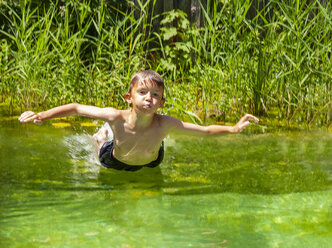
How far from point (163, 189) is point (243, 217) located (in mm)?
700

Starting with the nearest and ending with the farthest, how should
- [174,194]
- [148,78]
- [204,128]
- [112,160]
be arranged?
[174,194], [148,78], [204,128], [112,160]

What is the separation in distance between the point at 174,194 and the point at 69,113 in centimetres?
84

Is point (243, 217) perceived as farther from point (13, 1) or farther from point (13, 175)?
point (13, 1)

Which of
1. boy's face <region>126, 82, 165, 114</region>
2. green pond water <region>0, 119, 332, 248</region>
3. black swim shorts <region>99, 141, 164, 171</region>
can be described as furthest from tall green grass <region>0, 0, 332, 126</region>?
boy's face <region>126, 82, 165, 114</region>

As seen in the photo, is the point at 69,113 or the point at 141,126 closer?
the point at 69,113

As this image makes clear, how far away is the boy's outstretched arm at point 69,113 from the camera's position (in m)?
3.09

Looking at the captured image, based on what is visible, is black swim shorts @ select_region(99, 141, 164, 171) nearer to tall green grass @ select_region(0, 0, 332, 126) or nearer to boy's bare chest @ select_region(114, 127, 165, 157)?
boy's bare chest @ select_region(114, 127, 165, 157)

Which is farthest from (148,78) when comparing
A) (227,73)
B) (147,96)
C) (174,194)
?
(227,73)

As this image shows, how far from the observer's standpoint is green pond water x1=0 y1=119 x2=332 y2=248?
2.58 m

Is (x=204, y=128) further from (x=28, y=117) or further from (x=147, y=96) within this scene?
(x=28, y=117)

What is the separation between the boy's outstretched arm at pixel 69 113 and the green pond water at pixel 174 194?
44cm

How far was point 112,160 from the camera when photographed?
3.98 m

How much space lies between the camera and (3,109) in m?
5.73

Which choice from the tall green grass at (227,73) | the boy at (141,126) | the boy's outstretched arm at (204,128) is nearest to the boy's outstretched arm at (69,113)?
the boy at (141,126)
